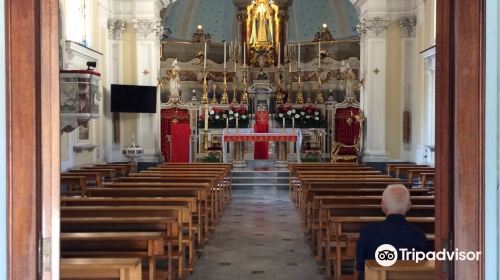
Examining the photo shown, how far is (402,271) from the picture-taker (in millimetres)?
3617

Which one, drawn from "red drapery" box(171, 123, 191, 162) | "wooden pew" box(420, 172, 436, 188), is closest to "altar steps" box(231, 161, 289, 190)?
"red drapery" box(171, 123, 191, 162)

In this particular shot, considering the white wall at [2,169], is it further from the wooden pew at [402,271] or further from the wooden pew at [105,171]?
the wooden pew at [105,171]

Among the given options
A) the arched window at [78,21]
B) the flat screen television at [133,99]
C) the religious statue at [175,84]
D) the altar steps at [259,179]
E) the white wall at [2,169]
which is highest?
the arched window at [78,21]

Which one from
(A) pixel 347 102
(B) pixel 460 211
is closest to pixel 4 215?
(B) pixel 460 211

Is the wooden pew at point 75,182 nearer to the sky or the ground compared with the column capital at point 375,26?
nearer to the ground

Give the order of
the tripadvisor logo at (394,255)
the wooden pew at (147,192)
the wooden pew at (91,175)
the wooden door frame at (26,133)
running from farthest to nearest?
the wooden pew at (91,175), the wooden pew at (147,192), the tripadvisor logo at (394,255), the wooden door frame at (26,133)

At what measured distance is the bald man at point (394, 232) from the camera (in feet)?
14.4

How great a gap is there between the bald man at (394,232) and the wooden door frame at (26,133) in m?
2.59

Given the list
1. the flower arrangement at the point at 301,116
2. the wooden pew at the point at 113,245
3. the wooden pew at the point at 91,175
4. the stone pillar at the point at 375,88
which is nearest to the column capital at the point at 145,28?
the flower arrangement at the point at 301,116

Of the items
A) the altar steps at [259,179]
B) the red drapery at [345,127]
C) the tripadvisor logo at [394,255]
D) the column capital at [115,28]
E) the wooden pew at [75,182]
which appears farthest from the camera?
the red drapery at [345,127]

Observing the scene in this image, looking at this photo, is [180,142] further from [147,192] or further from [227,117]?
[147,192]

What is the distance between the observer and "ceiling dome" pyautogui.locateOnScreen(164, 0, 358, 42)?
2417cm

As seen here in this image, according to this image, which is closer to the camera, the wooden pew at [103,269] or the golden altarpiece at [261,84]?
the wooden pew at [103,269]

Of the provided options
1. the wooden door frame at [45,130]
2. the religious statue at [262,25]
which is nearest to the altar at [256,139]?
the religious statue at [262,25]
